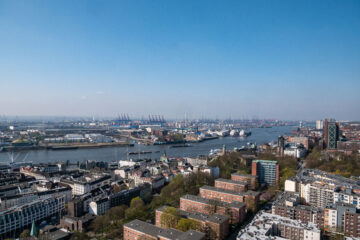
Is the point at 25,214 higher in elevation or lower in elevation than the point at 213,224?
lower

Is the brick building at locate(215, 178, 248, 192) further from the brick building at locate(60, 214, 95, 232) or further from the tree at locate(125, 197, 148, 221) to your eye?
the brick building at locate(60, 214, 95, 232)

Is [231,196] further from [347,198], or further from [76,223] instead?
[76,223]

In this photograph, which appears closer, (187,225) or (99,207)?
(187,225)

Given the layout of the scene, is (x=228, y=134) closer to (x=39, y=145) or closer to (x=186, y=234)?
(x=39, y=145)

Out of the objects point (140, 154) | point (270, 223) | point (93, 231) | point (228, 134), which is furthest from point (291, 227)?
point (228, 134)

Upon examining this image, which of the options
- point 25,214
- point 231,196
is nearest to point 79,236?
point 25,214

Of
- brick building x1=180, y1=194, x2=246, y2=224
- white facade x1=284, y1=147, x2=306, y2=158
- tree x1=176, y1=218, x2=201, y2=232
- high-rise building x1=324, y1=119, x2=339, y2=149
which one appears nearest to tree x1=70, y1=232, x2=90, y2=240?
tree x1=176, y1=218, x2=201, y2=232

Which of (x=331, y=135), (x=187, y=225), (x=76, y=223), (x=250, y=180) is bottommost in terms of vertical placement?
(x=76, y=223)
